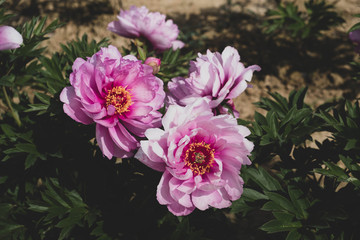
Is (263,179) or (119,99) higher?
(119,99)

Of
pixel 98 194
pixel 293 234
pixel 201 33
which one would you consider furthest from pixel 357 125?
pixel 201 33

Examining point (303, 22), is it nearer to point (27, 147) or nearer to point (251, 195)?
point (251, 195)

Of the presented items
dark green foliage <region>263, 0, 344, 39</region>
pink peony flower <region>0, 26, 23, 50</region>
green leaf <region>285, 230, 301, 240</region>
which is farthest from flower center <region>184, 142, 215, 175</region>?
dark green foliage <region>263, 0, 344, 39</region>

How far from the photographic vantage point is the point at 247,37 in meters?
3.12

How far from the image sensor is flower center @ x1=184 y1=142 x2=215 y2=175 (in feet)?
3.01

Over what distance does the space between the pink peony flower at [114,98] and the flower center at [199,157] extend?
0.13 meters

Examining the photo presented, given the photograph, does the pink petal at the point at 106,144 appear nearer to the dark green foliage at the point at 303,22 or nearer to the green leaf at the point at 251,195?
the green leaf at the point at 251,195

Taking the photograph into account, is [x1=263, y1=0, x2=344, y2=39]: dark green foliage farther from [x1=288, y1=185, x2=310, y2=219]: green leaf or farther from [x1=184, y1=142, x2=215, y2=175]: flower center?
[x1=184, y1=142, x2=215, y2=175]: flower center

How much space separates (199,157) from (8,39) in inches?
26.2

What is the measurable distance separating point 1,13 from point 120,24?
49 centimetres

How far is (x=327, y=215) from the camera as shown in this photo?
105 cm

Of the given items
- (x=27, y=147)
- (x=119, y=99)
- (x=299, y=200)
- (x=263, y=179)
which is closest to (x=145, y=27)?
(x=119, y=99)

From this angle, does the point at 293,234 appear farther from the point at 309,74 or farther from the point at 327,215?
the point at 309,74

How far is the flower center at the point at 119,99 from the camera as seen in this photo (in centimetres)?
94
